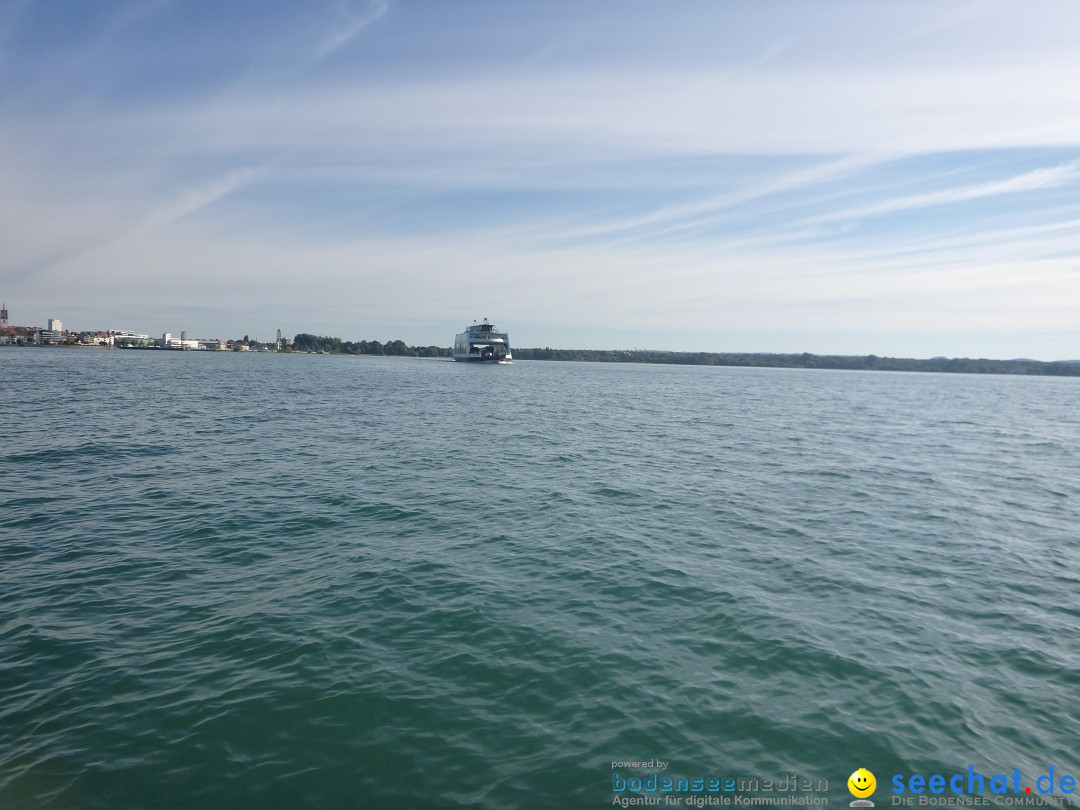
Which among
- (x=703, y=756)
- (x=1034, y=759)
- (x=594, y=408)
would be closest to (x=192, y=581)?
(x=703, y=756)

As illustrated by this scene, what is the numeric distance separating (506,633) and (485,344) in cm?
14409

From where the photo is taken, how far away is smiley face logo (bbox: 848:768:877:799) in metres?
6.53

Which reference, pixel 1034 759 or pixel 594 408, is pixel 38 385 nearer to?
pixel 594 408

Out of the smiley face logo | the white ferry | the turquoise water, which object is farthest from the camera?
the white ferry

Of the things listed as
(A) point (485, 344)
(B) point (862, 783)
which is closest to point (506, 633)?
(B) point (862, 783)

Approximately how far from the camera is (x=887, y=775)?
22.3ft

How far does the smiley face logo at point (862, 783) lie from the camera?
6.53 metres

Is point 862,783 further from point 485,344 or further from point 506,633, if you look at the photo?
point 485,344

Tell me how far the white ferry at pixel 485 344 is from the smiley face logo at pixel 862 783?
145705mm

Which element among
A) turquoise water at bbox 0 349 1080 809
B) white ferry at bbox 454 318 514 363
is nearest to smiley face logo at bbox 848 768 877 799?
turquoise water at bbox 0 349 1080 809

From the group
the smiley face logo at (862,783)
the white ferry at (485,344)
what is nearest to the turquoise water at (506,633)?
the smiley face logo at (862,783)

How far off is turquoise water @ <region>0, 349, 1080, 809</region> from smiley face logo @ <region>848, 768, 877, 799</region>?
80 millimetres

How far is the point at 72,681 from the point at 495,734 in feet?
20.0

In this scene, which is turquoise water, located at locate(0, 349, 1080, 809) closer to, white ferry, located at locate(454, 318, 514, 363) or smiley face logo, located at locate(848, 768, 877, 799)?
smiley face logo, located at locate(848, 768, 877, 799)
